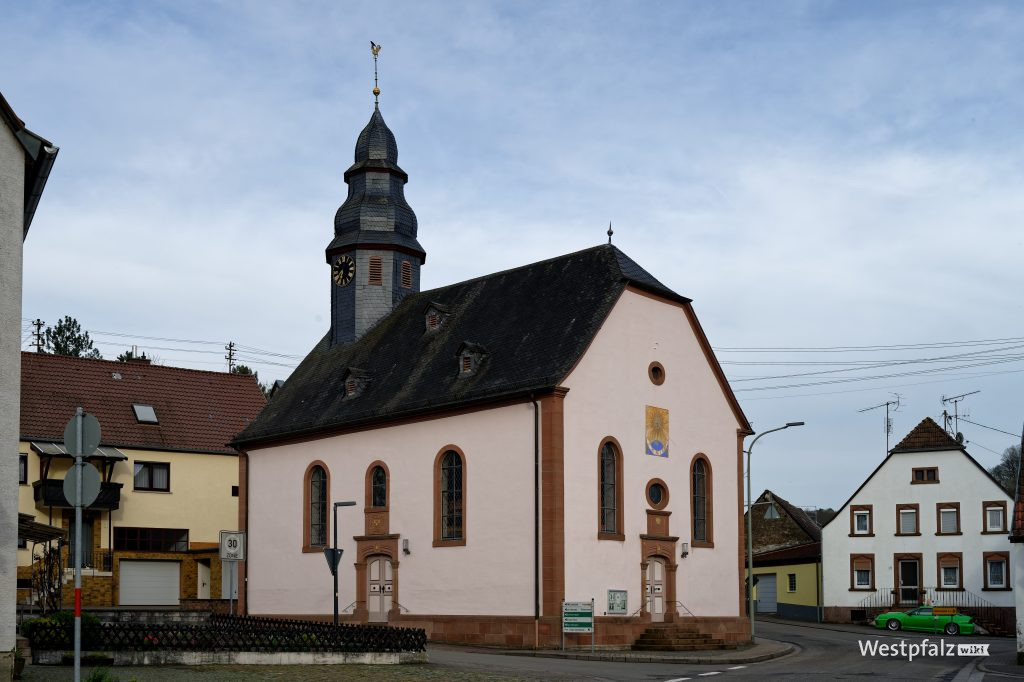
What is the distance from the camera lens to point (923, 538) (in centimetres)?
5297

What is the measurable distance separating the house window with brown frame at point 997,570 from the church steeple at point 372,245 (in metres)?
26.5

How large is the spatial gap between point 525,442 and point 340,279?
1482 cm

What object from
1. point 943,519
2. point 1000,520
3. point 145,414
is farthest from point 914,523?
point 145,414

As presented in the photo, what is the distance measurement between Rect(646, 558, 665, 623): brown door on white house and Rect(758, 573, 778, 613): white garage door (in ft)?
95.4

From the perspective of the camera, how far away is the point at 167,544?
49.6 meters

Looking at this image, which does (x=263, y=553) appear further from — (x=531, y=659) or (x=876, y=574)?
(x=876, y=574)

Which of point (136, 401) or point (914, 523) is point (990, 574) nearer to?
point (914, 523)

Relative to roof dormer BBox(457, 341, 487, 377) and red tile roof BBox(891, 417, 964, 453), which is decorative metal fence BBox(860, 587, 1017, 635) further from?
roof dormer BBox(457, 341, 487, 377)

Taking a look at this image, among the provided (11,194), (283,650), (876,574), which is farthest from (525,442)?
(876,574)

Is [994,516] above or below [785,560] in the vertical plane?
above

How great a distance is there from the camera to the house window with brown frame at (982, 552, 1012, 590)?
5038 cm

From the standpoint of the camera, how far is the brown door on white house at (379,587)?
35.7 meters

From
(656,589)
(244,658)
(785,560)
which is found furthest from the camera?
(785,560)

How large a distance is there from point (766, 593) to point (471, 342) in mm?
31411
